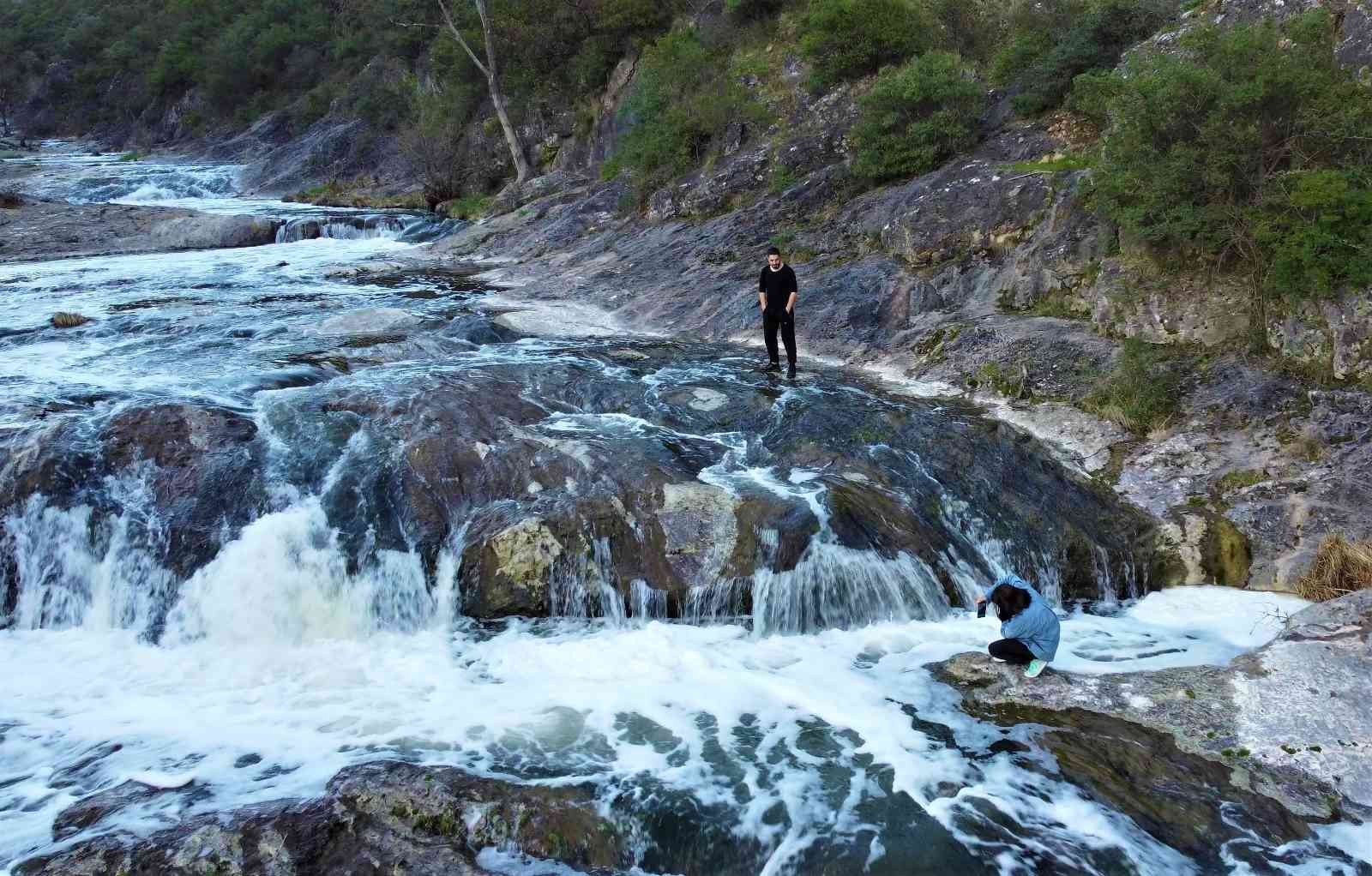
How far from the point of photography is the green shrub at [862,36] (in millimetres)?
18656

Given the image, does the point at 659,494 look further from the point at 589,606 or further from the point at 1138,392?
the point at 1138,392

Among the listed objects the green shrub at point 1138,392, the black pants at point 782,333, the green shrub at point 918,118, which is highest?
the green shrub at point 918,118

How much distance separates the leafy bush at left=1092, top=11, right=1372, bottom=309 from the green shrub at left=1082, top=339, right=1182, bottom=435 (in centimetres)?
111

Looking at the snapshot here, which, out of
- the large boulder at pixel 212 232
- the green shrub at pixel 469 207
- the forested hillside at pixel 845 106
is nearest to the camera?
the forested hillside at pixel 845 106

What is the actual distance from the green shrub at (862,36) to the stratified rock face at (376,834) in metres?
17.1

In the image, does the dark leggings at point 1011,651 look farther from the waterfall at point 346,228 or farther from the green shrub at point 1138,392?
the waterfall at point 346,228

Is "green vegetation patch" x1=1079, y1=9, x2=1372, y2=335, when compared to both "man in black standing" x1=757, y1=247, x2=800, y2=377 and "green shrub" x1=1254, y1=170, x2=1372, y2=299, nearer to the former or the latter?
"green shrub" x1=1254, y1=170, x2=1372, y2=299

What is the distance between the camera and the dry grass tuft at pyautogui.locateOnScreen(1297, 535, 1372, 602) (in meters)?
7.33

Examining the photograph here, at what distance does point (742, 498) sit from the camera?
8.41 metres

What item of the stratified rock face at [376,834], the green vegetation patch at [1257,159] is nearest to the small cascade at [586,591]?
the stratified rock face at [376,834]

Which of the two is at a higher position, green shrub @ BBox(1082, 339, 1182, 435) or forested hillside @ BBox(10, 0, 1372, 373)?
forested hillside @ BBox(10, 0, 1372, 373)

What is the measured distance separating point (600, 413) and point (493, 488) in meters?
2.18

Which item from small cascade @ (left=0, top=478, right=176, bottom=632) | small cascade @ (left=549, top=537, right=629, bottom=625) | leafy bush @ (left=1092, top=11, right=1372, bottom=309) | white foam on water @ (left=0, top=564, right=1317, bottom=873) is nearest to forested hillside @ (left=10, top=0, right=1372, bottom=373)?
leafy bush @ (left=1092, top=11, right=1372, bottom=309)

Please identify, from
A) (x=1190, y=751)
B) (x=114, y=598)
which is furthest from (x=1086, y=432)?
(x=114, y=598)
